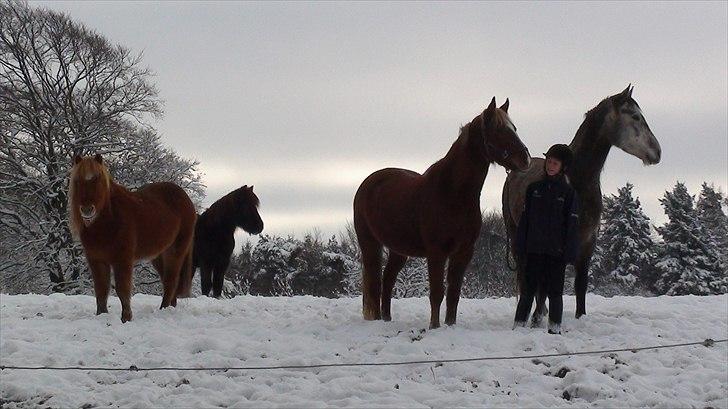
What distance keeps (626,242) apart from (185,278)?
97.2ft

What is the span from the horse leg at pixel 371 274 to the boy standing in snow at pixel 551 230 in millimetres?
1784

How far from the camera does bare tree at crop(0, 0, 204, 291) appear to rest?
18.0m

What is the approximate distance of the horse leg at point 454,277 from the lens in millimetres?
6738

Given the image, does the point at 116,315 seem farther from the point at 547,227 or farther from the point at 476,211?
the point at 547,227

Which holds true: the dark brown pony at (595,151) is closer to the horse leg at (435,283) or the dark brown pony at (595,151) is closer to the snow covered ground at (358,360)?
the snow covered ground at (358,360)

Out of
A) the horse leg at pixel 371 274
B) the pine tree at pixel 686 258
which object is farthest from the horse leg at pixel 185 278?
the pine tree at pixel 686 258

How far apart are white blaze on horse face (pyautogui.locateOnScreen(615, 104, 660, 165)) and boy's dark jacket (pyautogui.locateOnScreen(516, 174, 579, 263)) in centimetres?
109

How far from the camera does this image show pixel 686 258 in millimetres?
32000

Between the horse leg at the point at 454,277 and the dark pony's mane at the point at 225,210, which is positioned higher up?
the dark pony's mane at the point at 225,210

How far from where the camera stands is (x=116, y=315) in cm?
775

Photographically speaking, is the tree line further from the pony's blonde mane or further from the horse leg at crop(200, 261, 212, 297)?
the pony's blonde mane

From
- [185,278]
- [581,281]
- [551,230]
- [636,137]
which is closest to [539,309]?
[581,281]

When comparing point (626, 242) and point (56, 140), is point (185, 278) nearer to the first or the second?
point (56, 140)

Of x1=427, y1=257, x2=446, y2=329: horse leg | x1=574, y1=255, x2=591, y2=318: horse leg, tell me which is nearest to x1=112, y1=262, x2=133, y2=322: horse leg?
x1=427, y1=257, x2=446, y2=329: horse leg
